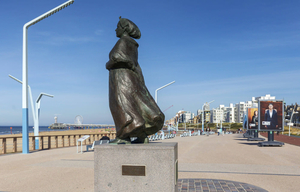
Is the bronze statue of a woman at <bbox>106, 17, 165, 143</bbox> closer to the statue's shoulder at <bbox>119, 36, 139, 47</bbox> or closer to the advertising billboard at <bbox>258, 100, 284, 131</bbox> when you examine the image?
the statue's shoulder at <bbox>119, 36, 139, 47</bbox>

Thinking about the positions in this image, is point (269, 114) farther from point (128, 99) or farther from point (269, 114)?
point (128, 99)

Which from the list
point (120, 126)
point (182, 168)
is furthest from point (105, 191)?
point (182, 168)

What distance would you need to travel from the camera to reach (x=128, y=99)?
5566mm

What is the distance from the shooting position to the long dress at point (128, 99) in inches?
214

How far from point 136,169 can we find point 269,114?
709 inches

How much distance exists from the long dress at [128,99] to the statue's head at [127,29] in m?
0.33

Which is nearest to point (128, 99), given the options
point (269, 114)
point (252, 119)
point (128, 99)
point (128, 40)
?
point (128, 99)

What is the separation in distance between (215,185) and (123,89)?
10.7 feet

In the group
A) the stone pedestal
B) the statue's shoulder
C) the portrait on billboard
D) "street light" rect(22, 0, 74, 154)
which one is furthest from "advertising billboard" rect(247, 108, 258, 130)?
the stone pedestal

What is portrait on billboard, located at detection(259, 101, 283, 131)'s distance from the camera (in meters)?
20.4

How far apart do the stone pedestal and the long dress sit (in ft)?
1.69

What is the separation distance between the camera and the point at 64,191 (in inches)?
240

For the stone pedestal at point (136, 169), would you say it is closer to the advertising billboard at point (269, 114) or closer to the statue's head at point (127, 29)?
the statue's head at point (127, 29)

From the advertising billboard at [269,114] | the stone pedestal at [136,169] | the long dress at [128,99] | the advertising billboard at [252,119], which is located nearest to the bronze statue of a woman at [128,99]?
the long dress at [128,99]
